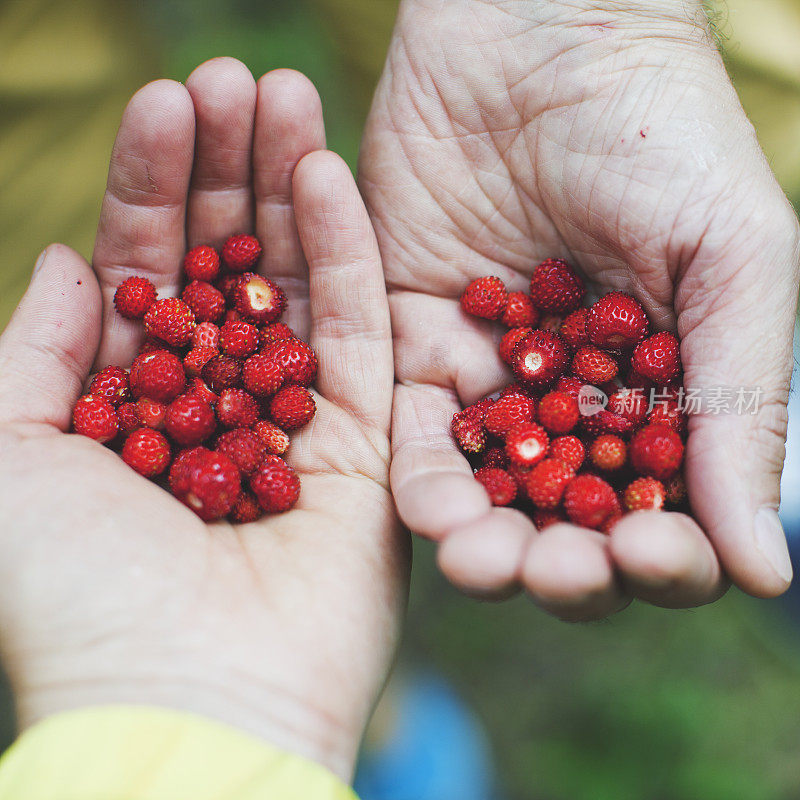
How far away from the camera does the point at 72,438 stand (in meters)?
1.40

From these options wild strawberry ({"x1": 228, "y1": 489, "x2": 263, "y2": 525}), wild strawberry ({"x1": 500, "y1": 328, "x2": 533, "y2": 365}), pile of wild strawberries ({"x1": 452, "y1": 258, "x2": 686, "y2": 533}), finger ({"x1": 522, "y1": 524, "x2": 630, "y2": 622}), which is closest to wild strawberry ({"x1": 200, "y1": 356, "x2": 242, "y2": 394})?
wild strawberry ({"x1": 228, "y1": 489, "x2": 263, "y2": 525})

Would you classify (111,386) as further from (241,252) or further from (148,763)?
(148,763)

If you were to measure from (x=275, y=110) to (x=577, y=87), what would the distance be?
70cm

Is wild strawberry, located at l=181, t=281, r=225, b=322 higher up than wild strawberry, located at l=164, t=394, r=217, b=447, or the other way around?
wild strawberry, located at l=181, t=281, r=225, b=322

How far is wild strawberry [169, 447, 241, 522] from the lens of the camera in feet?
4.50

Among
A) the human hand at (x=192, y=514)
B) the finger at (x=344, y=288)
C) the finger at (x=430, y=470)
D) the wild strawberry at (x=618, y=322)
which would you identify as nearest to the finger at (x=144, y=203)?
the human hand at (x=192, y=514)

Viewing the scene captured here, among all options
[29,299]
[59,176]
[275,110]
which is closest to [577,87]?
[275,110]

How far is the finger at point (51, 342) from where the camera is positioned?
57.5 inches

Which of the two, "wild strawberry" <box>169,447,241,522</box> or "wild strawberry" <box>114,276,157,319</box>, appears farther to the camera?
"wild strawberry" <box>114,276,157,319</box>

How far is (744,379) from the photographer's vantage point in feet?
4.39

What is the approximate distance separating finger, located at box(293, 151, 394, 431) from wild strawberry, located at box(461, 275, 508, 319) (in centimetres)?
21

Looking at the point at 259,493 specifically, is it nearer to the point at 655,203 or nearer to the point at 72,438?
the point at 72,438

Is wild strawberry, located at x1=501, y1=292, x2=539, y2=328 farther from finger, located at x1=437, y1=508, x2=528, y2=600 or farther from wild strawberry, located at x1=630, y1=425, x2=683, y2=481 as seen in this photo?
finger, located at x1=437, y1=508, x2=528, y2=600

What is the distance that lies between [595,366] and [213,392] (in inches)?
34.5
